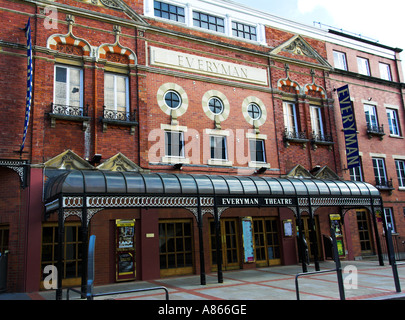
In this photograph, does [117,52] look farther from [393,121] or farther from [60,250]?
[393,121]

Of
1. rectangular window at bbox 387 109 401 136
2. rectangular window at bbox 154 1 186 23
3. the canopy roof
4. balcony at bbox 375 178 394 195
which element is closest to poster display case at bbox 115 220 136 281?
the canopy roof

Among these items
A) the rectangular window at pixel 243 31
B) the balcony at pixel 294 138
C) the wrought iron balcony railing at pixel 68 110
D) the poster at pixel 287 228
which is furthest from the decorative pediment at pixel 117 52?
the poster at pixel 287 228

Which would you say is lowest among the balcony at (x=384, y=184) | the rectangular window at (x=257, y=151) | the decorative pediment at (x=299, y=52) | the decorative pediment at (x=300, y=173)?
the balcony at (x=384, y=184)

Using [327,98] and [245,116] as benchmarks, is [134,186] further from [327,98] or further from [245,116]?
[327,98]

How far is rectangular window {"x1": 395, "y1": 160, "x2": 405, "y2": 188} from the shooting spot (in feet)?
74.7

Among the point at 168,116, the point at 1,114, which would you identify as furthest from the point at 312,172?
the point at 1,114

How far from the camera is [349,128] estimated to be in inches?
803

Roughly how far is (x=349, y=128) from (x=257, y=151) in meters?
5.88

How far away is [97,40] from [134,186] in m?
7.01

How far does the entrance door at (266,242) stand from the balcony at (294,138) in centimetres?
422

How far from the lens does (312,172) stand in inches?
782

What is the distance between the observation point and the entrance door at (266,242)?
17.9m

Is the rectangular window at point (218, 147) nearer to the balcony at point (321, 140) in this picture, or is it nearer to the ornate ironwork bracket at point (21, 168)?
the balcony at point (321, 140)

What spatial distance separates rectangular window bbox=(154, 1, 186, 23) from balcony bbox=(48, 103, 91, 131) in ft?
20.8
